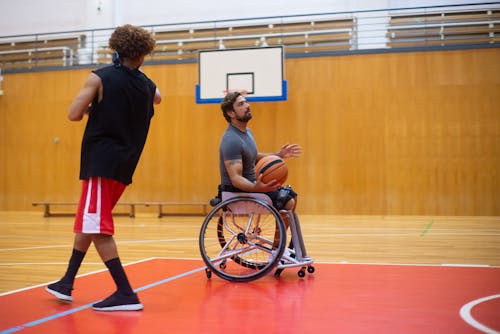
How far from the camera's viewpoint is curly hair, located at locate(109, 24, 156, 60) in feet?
8.73

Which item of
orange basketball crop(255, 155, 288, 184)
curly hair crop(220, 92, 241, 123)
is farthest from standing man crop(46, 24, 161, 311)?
orange basketball crop(255, 155, 288, 184)

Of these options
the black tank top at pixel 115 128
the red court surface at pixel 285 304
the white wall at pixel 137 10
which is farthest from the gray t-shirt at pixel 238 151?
the white wall at pixel 137 10

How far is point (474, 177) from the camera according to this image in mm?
9508

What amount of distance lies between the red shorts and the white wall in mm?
9690

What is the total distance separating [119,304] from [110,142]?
2.53 feet

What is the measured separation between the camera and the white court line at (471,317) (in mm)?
2148

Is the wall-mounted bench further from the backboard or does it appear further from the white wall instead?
the white wall

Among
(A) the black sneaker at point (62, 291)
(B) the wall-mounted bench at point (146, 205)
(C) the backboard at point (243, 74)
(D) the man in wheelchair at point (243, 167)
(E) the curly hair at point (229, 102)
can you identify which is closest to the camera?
(A) the black sneaker at point (62, 291)

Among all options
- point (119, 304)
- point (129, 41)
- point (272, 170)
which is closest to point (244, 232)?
point (272, 170)

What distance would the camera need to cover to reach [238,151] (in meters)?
3.43

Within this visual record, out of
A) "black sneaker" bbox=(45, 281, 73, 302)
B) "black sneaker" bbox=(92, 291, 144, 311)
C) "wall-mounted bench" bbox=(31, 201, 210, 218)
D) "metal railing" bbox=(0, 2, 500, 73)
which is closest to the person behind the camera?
"black sneaker" bbox=(92, 291, 144, 311)

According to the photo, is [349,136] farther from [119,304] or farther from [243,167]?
[119,304]

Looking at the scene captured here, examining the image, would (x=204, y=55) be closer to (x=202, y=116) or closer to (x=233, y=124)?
(x=202, y=116)

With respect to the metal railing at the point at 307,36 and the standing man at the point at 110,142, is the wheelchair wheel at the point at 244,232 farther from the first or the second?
the metal railing at the point at 307,36
